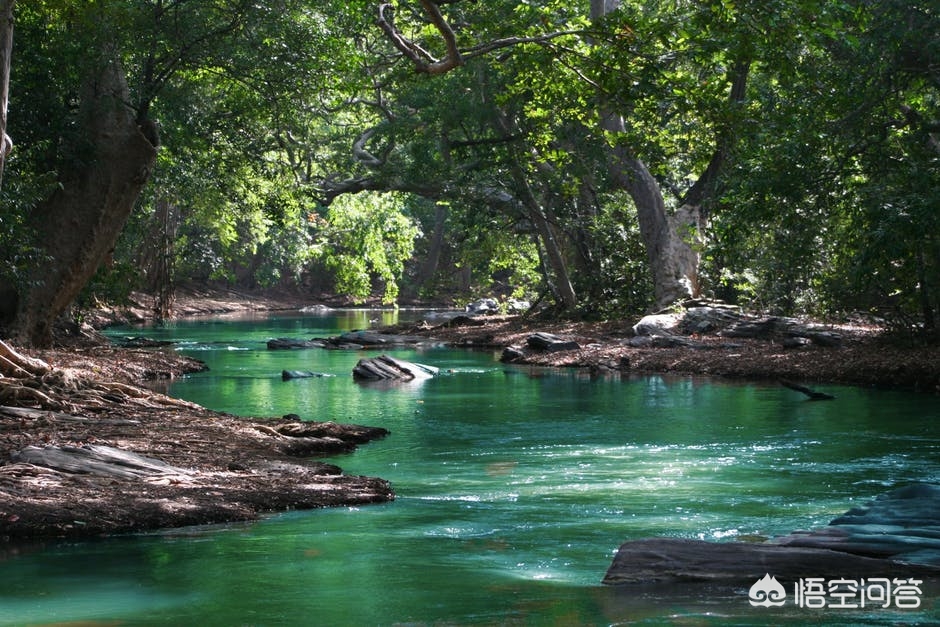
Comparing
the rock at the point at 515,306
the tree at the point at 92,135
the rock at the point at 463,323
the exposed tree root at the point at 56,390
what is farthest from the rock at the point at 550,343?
the rock at the point at 515,306

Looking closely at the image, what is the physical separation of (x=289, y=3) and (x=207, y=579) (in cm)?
1629

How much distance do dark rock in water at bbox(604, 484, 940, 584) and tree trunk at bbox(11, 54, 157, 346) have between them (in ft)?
50.1

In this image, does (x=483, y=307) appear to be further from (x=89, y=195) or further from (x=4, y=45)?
(x=4, y=45)

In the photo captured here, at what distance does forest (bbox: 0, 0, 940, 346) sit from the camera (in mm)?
15633

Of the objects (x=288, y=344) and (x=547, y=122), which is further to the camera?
(x=288, y=344)

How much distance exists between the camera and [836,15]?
760 inches

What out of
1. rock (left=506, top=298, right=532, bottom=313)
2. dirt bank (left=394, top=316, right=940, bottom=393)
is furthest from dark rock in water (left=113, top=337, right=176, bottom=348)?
rock (left=506, top=298, right=532, bottom=313)

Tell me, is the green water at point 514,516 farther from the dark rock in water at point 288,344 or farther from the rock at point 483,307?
the rock at point 483,307

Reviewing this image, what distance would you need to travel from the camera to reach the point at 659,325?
28391 millimetres

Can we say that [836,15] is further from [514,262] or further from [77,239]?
[514,262]

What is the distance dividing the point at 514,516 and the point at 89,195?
43.3 feet

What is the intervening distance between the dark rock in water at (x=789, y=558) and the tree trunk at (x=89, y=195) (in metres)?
15.3

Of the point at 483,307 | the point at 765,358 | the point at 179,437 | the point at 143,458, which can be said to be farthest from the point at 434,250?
the point at 143,458

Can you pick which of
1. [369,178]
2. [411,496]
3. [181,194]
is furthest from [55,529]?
[369,178]
